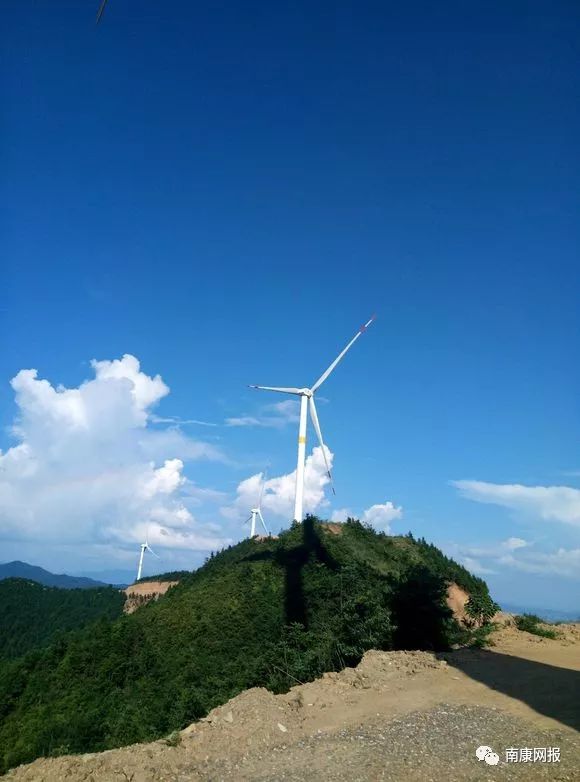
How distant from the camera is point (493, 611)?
30.7 m

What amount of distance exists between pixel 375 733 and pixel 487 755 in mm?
3595

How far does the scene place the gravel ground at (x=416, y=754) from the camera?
13117 mm

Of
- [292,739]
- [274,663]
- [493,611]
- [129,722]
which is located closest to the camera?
[292,739]

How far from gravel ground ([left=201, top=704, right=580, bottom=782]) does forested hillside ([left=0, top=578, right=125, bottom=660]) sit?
10954 centimetres

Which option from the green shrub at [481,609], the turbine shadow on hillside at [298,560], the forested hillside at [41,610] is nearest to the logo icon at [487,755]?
the green shrub at [481,609]

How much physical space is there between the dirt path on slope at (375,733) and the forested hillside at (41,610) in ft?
348

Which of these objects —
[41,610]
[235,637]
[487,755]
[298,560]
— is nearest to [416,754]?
[487,755]

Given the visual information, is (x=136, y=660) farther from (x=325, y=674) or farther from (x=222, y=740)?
(x=222, y=740)

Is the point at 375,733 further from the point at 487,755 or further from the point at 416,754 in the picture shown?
the point at 487,755

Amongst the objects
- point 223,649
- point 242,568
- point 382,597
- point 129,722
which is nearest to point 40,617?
point 242,568

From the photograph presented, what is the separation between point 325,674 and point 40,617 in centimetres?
13739

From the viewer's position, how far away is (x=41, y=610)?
14012 cm

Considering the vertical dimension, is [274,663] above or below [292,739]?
above

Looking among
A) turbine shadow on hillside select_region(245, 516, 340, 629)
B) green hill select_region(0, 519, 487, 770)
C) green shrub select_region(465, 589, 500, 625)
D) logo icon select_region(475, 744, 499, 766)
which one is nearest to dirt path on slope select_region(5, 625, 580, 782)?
logo icon select_region(475, 744, 499, 766)
